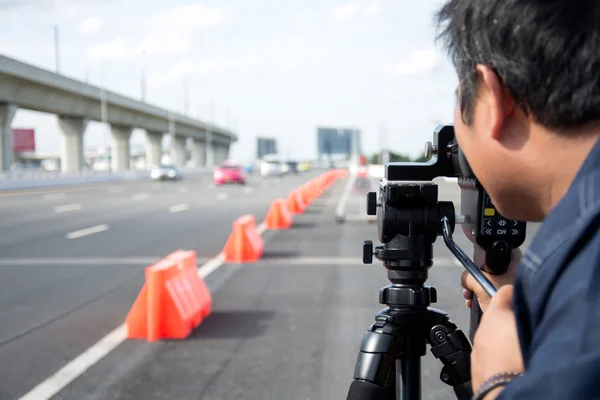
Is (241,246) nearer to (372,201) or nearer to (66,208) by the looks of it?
(372,201)

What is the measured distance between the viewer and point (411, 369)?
196 cm

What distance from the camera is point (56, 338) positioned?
5754 millimetres

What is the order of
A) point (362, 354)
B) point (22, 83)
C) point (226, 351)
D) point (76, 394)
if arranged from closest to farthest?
1. point (362, 354)
2. point (76, 394)
3. point (226, 351)
4. point (22, 83)

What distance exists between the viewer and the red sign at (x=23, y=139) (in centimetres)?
11944

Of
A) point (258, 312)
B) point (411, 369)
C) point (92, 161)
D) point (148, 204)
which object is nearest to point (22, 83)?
point (148, 204)

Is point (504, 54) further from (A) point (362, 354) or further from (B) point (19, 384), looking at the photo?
(B) point (19, 384)

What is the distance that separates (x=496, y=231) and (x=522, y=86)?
738mm

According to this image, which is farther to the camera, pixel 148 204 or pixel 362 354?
pixel 148 204

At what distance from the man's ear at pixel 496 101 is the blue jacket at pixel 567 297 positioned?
0.58 feet

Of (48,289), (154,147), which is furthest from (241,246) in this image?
(154,147)

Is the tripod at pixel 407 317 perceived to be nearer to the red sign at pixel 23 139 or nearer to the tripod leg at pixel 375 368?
the tripod leg at pixel 375 368

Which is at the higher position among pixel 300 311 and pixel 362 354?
pixel 362 354

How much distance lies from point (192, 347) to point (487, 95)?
4729 millimetres

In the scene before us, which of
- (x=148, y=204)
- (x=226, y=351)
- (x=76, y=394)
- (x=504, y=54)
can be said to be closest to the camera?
(x=504, y=54)
